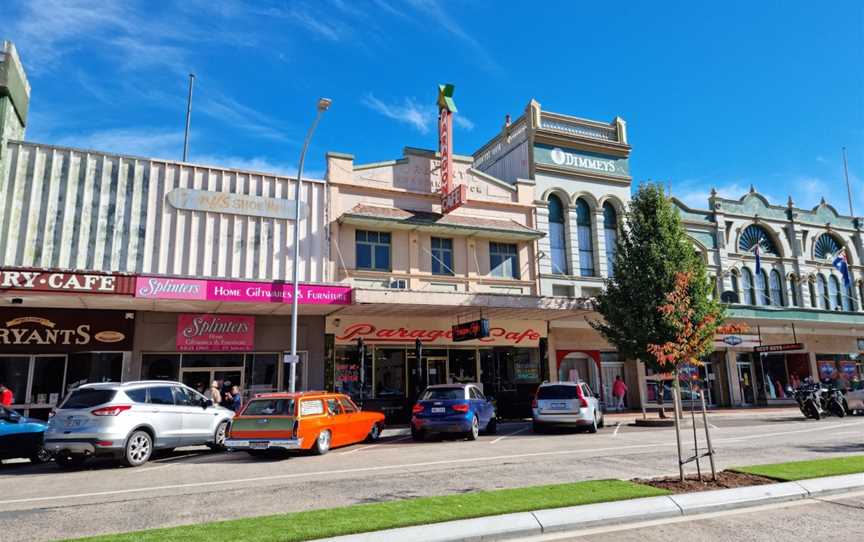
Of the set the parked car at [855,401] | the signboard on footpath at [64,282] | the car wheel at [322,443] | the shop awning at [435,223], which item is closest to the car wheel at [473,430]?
the car wheel at [322,443]

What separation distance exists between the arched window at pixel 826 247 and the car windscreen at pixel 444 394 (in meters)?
30.1

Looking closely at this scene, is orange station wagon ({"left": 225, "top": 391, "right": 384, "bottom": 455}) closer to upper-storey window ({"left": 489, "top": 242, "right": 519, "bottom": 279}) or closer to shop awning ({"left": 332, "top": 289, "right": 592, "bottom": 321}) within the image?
shop awning ({"left": 332, "top": 289, "right": 592, "bottom": 321})

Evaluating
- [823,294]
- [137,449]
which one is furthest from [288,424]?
[823,294]

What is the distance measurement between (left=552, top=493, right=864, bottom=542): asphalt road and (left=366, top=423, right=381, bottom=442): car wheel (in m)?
10.1

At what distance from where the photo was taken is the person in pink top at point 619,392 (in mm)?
27345

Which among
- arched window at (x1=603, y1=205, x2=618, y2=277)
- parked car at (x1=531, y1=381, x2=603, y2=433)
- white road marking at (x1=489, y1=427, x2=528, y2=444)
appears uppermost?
arched window at (x1=603, y1=205, x2=618, y2=277)

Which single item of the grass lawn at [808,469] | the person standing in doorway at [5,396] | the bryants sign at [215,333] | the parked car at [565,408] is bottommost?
the grass lawn at [808,469]

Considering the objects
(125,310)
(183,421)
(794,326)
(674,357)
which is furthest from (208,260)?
(794,326)

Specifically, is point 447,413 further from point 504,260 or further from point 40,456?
point 504,260

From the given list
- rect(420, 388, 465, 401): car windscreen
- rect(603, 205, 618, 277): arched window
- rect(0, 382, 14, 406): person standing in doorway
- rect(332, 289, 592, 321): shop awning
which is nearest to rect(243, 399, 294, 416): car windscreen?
rect(420, 388, 465, 401): car windscreen

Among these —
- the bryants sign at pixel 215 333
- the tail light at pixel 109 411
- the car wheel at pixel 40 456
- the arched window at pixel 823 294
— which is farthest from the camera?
the arched window at pixel 823 294

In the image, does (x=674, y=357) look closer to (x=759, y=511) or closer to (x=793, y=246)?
(x=759, y=511)

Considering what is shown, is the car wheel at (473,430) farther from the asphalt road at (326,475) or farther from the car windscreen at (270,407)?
the car windscreen at (270,407)

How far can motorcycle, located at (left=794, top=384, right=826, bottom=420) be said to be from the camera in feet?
71.1
